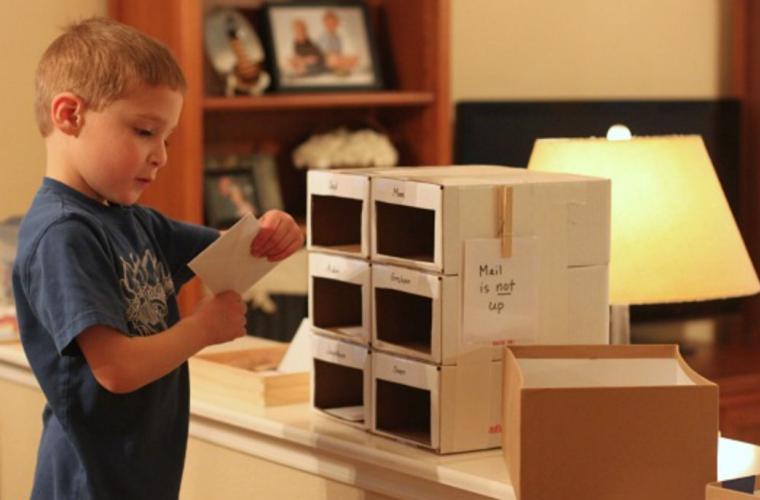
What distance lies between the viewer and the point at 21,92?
11.6 feet

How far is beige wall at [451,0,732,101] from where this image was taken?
14.5 feet

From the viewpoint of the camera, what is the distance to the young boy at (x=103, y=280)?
1.56 m

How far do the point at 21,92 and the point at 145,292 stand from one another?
2015 millimetres

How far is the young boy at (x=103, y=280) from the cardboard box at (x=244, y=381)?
0.82ft

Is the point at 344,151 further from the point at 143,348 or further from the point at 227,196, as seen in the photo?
the point at 143,348

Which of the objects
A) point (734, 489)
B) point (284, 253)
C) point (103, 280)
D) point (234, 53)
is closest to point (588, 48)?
point (234, 53)

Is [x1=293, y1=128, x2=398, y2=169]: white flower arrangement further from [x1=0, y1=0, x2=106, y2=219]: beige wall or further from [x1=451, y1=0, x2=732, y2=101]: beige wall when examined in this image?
[x1=0, y1=0, x2=106, y2=219]: beige wall

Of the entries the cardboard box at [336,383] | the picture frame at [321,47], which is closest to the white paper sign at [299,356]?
the cardboard box at [336,383]

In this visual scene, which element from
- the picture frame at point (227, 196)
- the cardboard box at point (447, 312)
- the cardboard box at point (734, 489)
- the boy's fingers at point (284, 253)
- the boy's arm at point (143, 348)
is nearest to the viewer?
the cardboard box at point (734, 489)

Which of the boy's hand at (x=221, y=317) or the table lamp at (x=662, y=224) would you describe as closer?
the boy's hand at (x=221, y=317)

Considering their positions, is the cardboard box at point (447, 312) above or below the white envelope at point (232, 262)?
below

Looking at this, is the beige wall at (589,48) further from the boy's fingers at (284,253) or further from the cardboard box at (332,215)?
the boy's fingers at (284,253)

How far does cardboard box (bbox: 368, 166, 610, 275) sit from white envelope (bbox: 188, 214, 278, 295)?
158 mm

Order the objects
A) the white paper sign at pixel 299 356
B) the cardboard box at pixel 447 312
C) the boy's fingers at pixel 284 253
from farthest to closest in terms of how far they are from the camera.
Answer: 1. the white paper sign at pixel 299 356
2. the boy's fingers at pixel 284 253
3. the cardboard box at pixel 447 312
